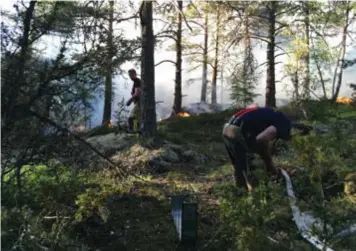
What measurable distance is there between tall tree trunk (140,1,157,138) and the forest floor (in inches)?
70.6

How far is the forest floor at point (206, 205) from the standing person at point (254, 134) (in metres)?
0.27

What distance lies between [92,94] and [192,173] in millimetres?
4649

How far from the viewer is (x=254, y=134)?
612cm

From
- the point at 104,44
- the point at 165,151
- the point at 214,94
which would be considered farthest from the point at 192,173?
the point at 214,94

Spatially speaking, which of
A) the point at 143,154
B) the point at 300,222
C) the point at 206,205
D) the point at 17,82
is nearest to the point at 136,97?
Result: the point at 143,154

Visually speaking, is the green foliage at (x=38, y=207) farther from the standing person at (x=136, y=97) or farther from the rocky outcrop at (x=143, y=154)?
the standing person at (x=136, y=97)

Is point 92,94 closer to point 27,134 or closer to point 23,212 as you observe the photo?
point 27,134

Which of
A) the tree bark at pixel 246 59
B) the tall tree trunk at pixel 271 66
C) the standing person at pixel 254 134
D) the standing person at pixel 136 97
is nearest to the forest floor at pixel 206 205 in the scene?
the standing person at pixel 254 134

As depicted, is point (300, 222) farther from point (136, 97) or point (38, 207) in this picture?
point (136, 97)

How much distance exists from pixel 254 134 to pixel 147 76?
4.26 metres

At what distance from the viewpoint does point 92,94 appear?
3832mm

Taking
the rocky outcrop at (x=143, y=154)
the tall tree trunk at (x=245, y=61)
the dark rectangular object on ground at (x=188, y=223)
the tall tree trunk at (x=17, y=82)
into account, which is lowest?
the dark rectangular object on ground at (x=188, y=223)

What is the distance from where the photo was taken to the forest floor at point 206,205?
3.88 metres

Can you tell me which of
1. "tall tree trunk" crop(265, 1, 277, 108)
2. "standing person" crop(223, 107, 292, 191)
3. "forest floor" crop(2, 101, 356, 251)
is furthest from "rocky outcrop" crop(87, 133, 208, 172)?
"tall tree trunk" crop(265, 1, 277, 108)
